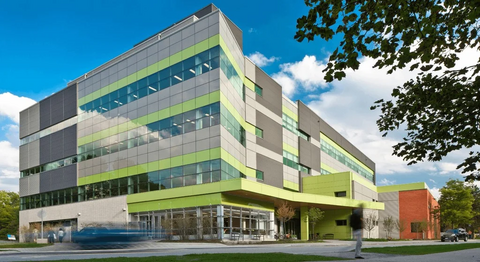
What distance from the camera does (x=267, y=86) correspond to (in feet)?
157

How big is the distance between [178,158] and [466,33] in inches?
1210

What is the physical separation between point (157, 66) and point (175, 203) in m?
13.6

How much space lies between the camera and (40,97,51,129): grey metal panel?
181ft

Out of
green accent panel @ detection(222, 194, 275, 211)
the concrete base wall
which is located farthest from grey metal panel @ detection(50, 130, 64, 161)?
green accent panel @ detection(222, 194, 275, 211)

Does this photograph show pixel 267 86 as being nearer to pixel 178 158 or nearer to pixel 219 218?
pixel 178 158

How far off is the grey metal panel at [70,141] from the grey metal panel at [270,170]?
22.4 m

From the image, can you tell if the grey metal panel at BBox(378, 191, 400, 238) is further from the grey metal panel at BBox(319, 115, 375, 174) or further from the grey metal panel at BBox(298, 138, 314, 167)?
the grey metal panel at BBox(298, 138, 314, 167)

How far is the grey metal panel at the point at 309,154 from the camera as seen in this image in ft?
180

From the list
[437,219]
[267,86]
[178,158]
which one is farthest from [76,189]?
[437,219]

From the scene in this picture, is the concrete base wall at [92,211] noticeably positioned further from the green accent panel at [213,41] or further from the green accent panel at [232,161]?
the green accent panel at [213,41]

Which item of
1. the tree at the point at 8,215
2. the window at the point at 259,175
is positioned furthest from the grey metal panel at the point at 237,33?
the tree at the point at 8,215

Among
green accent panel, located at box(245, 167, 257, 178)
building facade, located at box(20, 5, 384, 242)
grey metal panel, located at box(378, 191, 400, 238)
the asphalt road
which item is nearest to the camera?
the asphalt road

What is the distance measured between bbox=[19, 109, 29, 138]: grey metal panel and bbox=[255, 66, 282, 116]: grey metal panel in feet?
116

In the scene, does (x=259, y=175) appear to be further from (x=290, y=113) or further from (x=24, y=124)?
(x=24, y=124)
